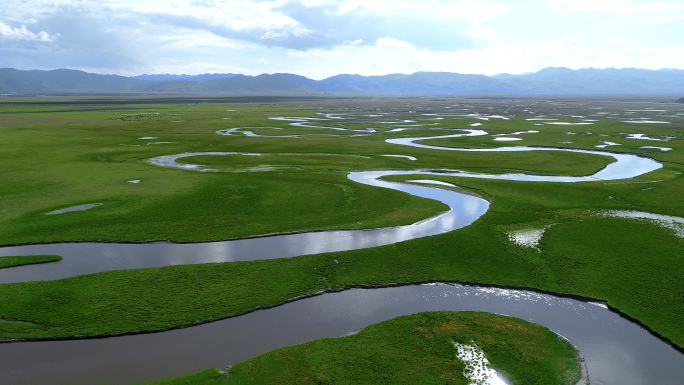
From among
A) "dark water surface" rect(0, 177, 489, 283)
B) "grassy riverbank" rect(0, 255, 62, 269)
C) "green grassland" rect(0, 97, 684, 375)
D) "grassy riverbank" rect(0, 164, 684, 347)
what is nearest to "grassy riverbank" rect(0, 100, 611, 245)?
"green grassland" rect(0, 97, 684, 375)

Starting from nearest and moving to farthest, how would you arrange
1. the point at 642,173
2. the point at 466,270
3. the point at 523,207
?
the point at 466,270 < the point at 523,207 < the point at 642,173

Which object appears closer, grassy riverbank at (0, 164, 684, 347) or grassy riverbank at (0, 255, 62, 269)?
grassy riverbank at (0, 164, 684, 347)

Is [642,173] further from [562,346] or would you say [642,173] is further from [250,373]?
[250,373]

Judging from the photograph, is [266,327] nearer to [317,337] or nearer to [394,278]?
[317,337]

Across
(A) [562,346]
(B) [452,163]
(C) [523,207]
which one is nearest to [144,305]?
(A) [562,346]

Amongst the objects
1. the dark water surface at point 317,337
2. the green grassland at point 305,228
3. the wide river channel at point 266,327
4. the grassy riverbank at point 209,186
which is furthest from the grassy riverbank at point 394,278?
the grassy riverbank at point 209,186

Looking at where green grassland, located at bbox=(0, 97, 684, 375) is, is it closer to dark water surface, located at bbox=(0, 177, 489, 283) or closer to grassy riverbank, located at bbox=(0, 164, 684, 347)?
grassy riverbank, located at bbox=(0, 164, 684, 347)

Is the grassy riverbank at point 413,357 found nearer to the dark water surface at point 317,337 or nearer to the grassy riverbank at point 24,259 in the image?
the dark water surface at point 317,337
